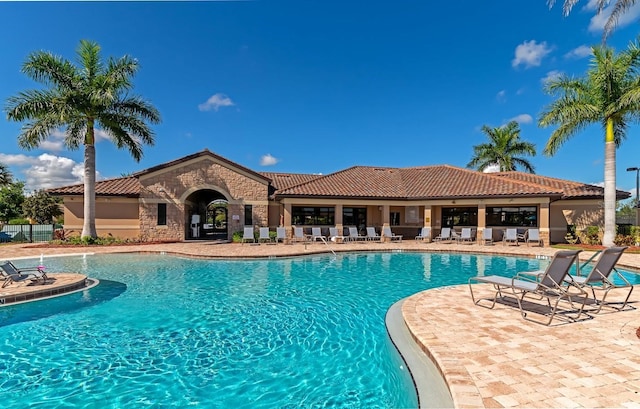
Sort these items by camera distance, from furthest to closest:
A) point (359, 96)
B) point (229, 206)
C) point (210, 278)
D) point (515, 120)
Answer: point (515, 120) → point (359, 96) → point (229, 206) → point (210, 278)

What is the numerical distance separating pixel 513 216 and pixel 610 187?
6161 mm

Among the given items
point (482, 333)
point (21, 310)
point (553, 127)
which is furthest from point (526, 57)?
point (21, 310)

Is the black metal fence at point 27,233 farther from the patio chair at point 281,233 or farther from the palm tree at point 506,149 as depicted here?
the palm tree at point 506,149

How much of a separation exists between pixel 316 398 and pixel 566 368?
3347 mm

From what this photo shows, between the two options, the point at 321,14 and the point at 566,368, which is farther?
the point at 321,14

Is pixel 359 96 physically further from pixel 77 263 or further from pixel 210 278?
pixel 77 263

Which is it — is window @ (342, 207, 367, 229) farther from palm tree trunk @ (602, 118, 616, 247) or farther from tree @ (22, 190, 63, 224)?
tree @ (22, 190, 63, 224)

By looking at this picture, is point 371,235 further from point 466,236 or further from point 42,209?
point 42,209

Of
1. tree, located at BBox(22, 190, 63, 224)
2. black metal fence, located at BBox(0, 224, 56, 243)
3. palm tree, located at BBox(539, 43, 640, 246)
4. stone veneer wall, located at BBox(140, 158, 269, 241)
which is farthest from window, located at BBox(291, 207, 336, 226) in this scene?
tree, located at BBox(22, 190, 63, 224)

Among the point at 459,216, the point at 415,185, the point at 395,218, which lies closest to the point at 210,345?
the point at 395,218

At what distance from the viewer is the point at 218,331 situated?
21.7 feet

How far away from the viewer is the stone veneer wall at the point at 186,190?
926 inches

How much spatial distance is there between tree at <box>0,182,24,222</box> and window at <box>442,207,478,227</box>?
169ft

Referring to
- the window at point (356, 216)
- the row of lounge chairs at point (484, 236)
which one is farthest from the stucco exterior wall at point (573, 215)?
the window at point (356, 216)
